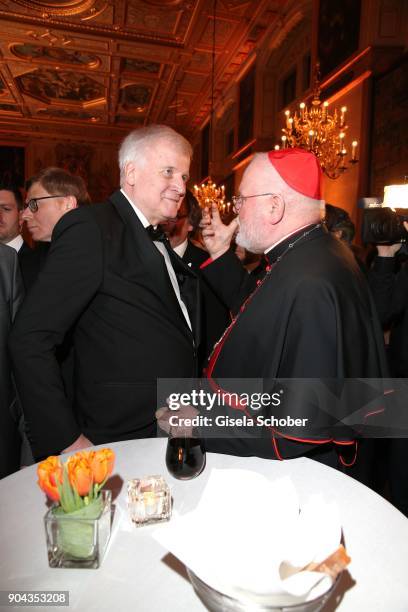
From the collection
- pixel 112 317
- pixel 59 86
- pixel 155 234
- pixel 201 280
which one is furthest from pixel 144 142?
pixel 59 86

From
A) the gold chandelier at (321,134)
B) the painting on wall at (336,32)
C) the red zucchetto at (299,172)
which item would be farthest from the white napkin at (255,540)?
the painting on wall at (336,32)

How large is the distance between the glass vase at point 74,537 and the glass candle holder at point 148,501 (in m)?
0.14

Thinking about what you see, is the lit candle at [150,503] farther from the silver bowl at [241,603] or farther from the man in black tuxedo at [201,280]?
the man in black tuxedo at [201,280]

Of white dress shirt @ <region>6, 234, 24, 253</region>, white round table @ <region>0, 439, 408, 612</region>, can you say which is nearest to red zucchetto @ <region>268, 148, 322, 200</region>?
white round table @ <region>0, 439, 408, 612</region>

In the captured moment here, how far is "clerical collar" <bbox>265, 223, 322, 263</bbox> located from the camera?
5.82 feet

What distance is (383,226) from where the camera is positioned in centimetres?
243

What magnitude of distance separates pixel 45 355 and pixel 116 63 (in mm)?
12049

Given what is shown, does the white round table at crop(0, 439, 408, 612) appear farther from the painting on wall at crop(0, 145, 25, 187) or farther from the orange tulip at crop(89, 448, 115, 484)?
the painting on wall at crop(0, 145, 25, 187)

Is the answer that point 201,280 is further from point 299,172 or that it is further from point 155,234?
point 299,172

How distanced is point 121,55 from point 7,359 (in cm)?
1141

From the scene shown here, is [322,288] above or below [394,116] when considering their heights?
below

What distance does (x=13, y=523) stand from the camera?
3.15 ft

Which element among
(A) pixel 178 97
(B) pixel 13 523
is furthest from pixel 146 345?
(A) pixel 178 97

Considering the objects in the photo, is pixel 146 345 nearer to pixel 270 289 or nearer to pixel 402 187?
pixel 270 289
